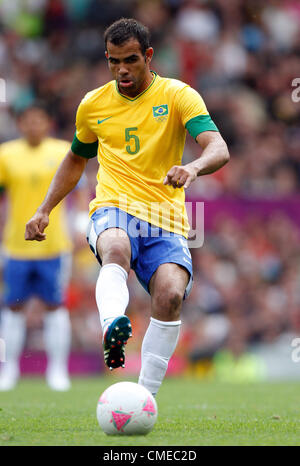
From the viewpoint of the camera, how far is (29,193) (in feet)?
31.7

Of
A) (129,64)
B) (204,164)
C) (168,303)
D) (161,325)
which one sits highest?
(129,64)

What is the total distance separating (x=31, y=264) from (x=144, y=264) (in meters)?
4.37

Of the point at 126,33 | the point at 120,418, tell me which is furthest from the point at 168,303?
the point at 126,33

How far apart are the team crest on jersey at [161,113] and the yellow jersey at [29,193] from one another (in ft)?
13.8

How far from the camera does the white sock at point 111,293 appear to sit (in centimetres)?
482

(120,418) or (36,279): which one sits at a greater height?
(36,279)

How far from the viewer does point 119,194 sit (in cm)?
553

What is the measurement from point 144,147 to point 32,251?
14.3 feet

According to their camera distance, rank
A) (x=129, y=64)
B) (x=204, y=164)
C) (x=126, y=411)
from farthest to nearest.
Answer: (x=129, y=64) → (x=204, y=164) → (x=126, y=411)

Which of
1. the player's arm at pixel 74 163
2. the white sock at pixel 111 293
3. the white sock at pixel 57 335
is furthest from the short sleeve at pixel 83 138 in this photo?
the white sock at pixel 57 335

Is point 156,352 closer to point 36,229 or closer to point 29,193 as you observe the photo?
point 36,229

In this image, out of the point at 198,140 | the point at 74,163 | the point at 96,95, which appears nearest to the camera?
the point at 198,140

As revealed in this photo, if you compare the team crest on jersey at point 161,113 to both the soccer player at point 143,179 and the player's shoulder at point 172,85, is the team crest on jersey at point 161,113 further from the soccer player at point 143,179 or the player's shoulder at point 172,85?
the player's shoulder at point 172,85
